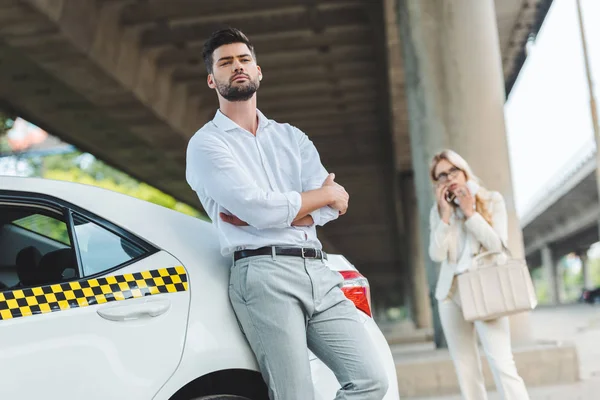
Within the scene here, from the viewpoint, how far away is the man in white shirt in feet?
8.81

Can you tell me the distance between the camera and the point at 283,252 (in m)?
2.75

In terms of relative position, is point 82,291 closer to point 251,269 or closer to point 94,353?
point 94,353

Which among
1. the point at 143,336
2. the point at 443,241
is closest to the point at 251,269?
the point at 143,336

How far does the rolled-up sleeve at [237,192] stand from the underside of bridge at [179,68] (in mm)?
9384

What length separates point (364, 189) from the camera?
36906 mm

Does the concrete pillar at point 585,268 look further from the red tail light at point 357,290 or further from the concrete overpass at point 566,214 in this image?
the red tail light at point 357,290

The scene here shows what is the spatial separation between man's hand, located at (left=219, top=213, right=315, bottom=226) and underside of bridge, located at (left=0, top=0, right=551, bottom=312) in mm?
9343

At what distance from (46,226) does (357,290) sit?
3.69 feet

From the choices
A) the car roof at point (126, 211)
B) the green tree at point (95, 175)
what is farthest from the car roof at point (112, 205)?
the green tree at point (95, 175)

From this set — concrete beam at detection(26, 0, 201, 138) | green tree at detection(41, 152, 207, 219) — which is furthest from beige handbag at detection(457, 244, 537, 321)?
green tree at detection(41, 152, 207, 219)

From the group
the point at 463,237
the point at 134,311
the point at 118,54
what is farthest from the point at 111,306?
the point at 118,54

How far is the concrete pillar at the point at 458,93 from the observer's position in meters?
9.73

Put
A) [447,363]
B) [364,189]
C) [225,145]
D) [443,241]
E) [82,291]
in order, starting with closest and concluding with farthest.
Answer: [82,291] < [225,145] < [443,241] < [447,363] < [364,189]

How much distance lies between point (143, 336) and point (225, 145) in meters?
0.69
